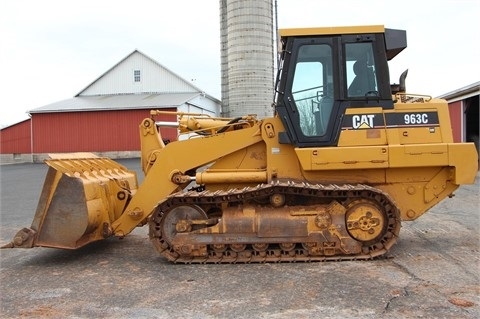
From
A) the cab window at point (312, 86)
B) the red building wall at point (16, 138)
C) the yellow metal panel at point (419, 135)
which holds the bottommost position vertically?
the yellow metal panel at point (419, 135)

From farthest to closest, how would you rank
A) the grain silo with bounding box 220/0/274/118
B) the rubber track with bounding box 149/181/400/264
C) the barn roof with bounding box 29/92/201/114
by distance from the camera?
the barn roof with bounding box 29/92/201/114 → the grain silo with bounding box 220/0/274/118 → the rubber track with bounding box 149/181/400/264

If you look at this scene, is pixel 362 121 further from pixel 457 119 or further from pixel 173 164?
pixel 457 119

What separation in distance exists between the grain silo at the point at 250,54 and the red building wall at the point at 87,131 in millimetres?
7400

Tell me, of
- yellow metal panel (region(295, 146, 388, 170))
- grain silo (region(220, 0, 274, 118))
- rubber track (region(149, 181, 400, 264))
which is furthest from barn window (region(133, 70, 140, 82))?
yellow metal panel (region(295, 146, 388, 170))

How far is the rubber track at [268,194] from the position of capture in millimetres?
5688

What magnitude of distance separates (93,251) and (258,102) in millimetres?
21665

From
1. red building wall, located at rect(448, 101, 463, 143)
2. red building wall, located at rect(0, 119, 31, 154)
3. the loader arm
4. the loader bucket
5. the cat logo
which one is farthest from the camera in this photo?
red building wall, located at rect(0, 119, 31, 154)

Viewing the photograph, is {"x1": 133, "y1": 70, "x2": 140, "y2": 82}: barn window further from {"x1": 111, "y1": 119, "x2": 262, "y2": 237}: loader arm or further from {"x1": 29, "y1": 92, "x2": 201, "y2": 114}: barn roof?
{"x1": 111, "y1": 119, "x2": 262, "y2": 237}: loader arm

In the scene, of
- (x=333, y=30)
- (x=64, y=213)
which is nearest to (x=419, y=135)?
(x=333, y=30)

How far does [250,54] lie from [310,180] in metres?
22.0

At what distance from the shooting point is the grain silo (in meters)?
27.0

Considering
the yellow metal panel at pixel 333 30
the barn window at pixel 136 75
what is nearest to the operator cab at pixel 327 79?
the yellow metal panel at pixel 333 30

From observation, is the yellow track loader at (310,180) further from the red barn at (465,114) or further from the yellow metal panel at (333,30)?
the red barn at (465,114)

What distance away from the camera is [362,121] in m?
5.95
